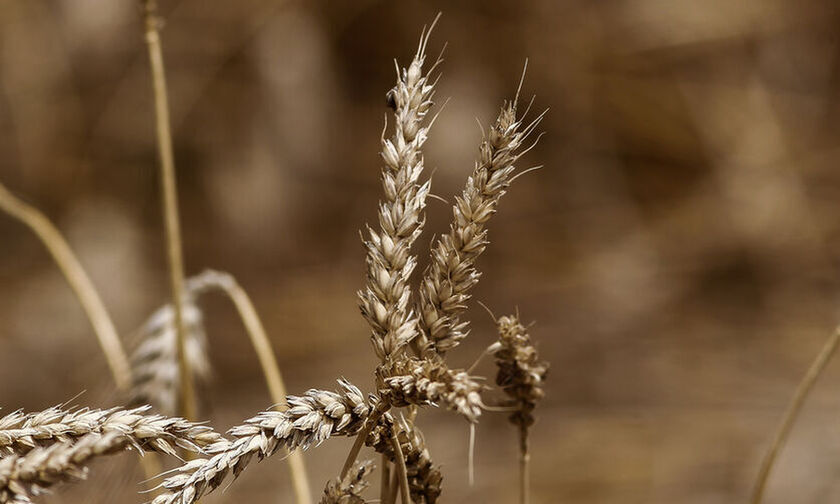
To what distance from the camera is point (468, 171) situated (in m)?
2.40

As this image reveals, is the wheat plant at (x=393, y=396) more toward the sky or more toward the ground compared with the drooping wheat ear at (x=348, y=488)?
more toward the sky

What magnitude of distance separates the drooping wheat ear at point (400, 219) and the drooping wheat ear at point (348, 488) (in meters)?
0.05

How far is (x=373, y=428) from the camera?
0.29 metres

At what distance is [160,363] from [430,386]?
0.46 meters

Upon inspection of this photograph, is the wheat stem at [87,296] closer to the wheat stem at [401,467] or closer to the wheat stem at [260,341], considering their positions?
the wheat stem at [260,341]

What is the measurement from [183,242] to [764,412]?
5.92ft

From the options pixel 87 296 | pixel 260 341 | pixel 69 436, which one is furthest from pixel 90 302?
pixel 69 436

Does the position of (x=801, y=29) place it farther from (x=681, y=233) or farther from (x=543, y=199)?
(x=543, y=199)

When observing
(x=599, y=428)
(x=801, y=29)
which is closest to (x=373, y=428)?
(x=599, y=428)

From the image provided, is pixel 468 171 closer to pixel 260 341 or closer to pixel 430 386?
pixel 260 341

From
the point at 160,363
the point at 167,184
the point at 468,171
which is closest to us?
the point at 167,184

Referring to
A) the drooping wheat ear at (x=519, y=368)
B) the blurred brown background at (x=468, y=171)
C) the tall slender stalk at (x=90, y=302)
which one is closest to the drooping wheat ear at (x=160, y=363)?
the tall slender stalk at (x=90, y=302)

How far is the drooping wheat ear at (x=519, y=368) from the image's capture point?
0.34 metres

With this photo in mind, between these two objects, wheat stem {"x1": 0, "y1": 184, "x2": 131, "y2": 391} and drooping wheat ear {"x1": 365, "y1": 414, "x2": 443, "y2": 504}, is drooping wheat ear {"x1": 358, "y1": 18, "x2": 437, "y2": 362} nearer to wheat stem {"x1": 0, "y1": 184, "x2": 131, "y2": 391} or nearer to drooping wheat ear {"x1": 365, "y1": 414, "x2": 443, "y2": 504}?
drooping wheat ear {"x1": 365, "y1": 414, "x2": 443, "y2": 504}
